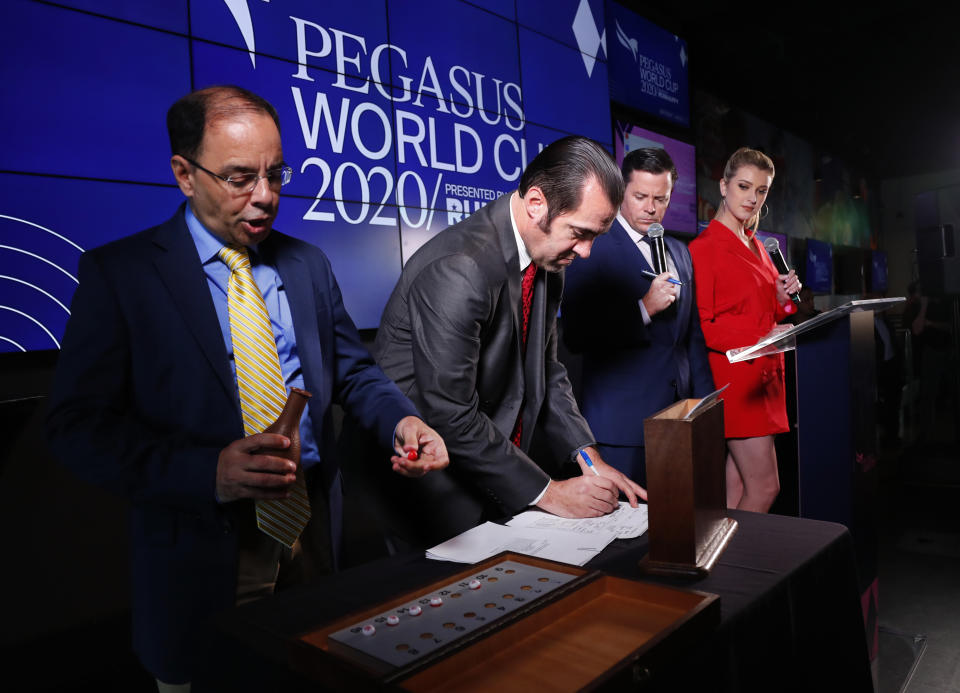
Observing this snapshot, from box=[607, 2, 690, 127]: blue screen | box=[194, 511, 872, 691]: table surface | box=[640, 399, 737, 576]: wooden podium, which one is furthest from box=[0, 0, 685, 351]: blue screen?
box=[640, 399, 737, 576]: wooden podium

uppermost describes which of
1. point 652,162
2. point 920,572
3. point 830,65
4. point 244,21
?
point 830,65

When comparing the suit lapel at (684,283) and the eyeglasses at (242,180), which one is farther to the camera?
the suit lapel at (684,283)

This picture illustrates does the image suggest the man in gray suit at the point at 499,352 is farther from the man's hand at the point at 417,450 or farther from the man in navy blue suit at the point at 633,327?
the man in navy blue suit at the point at 633,327

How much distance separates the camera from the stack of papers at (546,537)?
116 cm

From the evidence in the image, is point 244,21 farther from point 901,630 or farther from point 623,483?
point 901,630

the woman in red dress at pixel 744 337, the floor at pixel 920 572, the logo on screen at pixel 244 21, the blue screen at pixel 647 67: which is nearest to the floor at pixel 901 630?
the floor at pixel 920 572

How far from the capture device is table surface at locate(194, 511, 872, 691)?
2.78ft

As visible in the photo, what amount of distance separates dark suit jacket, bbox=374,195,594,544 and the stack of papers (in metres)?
0.13

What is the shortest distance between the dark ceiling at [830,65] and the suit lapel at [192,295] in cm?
435

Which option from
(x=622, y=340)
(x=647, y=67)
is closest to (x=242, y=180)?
(x=622, y=340)

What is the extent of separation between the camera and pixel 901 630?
8.22ft

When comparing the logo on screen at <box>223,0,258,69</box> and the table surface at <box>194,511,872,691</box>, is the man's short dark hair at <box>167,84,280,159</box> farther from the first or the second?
the logo on screen at <box>223,0,258,69</box>

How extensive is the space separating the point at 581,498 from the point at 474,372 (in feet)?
1.24

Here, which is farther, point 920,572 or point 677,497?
point 920,572
